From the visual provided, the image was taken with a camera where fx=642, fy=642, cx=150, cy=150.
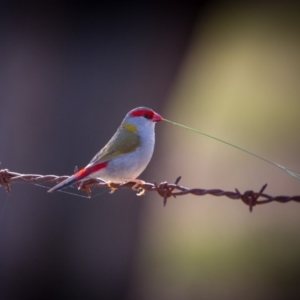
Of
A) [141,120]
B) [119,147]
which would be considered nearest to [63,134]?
[141,120]

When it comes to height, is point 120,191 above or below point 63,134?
below

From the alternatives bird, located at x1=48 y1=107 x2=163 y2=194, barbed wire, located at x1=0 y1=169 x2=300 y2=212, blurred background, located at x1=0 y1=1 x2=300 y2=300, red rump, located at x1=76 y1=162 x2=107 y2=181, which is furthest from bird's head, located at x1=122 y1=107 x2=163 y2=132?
blurred background, located at x1=0 y1=1 x2=300 y2=300

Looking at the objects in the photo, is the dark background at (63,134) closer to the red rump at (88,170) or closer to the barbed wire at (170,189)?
the red rump at (88,170)

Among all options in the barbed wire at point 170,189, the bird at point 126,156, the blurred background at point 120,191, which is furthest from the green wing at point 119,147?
the blurred background at point 120,191

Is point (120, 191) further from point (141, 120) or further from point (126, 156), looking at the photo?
point (126, 156)

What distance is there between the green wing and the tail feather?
2.9 inches

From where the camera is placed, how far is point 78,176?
443cm

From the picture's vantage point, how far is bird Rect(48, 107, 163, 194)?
4.67m

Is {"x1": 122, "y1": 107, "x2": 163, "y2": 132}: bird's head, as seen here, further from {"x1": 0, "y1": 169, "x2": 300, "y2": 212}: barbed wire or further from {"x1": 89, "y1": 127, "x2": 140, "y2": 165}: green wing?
{"x1": 0, "y1": 169, "x2": 300, "y2": 212}: barbed wire

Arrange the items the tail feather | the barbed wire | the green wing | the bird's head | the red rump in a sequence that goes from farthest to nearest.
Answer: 1. the bird's head
2. the green wing
3. the red rump
4. the tail feather
5. the barbed wire

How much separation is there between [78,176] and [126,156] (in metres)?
0.52

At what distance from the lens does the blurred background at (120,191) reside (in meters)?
8.78

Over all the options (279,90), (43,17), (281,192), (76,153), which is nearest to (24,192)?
(76,153)

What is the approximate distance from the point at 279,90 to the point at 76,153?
384 centimetres
